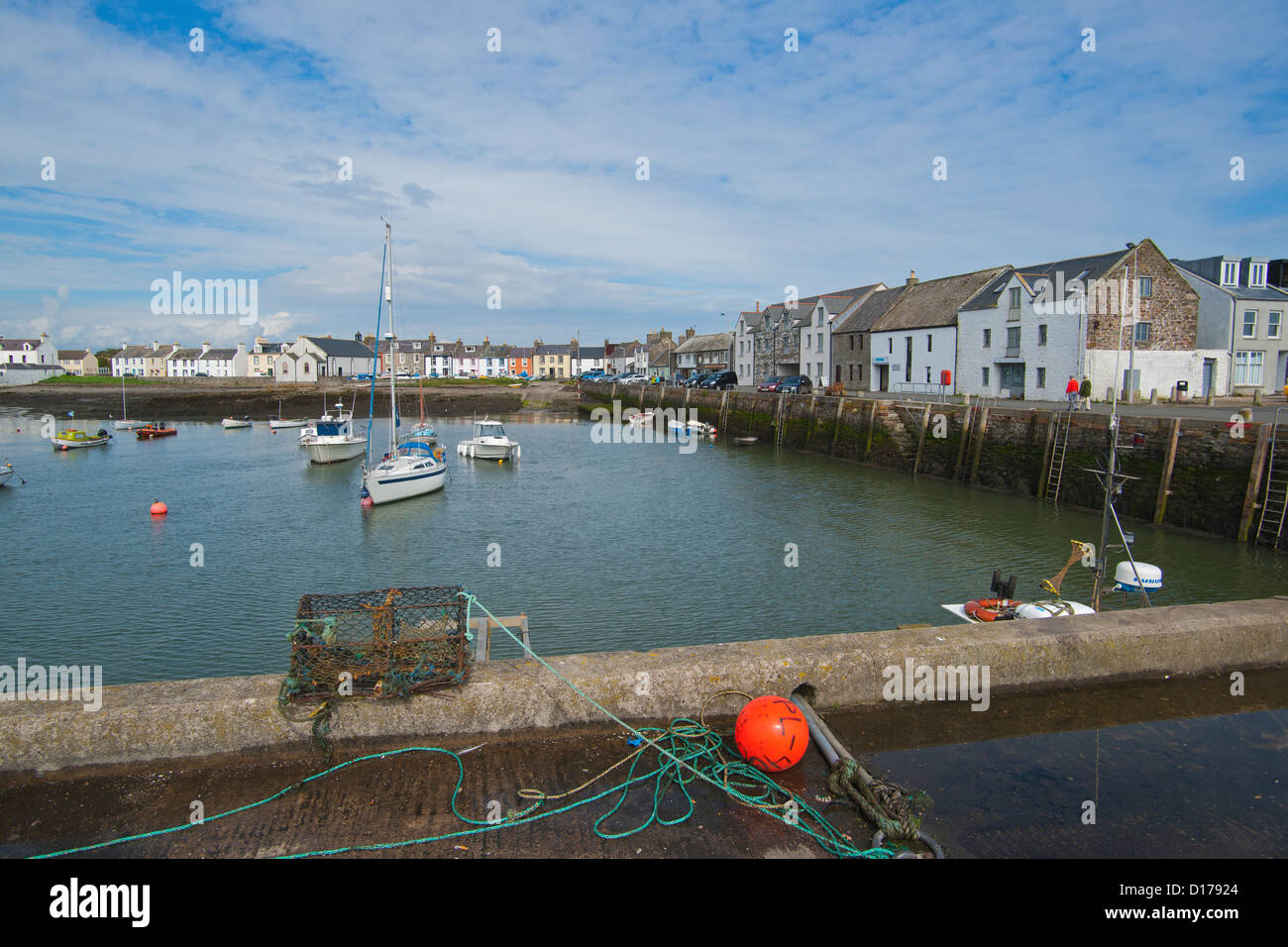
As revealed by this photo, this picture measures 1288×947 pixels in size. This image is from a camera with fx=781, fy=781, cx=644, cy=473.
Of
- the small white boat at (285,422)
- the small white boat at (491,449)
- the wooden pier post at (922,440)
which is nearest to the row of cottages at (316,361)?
the small white boat at (285,422)

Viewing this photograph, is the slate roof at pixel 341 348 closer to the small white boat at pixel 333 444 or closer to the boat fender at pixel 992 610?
the small white boat at pixel 333 444

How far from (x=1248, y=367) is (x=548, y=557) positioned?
126ft

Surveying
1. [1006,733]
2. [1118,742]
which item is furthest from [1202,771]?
[1006,733]

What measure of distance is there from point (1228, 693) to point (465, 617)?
22.2 feet

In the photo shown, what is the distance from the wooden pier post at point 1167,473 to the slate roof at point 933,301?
24533 mm

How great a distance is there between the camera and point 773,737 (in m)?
5.43

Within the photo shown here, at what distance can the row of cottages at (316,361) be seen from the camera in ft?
347

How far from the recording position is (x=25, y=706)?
18.0ft

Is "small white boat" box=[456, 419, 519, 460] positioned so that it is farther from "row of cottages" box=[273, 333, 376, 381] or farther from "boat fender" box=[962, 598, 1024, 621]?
"row of cottages" box=[273, 333, 376, 381]

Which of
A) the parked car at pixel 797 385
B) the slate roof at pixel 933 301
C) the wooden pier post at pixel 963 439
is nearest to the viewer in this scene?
the wooden pier post at pixel 963 439

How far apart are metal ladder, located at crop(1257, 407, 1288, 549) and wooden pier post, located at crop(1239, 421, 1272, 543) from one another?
162mm

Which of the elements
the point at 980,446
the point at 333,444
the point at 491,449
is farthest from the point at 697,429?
the point at 980,446

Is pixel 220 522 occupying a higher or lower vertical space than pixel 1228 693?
lower

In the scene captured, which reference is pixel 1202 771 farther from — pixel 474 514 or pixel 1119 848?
pixel 474 514
